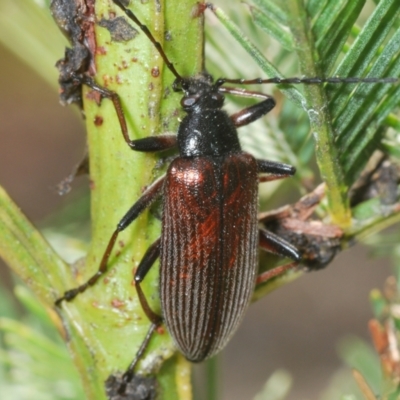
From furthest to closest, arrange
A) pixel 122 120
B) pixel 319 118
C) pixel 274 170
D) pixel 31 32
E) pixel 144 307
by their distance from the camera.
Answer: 1. pixel 274 170
2. pixel 31 32
3. pixel 144 307
4. pixel 122 120
5. pixel 319 118

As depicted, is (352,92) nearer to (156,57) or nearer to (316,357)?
(156,57)

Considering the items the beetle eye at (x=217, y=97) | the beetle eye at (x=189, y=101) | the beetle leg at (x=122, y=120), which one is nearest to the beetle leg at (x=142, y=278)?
the beetle leg at (x=122, y=120)

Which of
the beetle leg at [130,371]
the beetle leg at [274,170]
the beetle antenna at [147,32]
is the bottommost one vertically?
the beetle leg at [130,371]

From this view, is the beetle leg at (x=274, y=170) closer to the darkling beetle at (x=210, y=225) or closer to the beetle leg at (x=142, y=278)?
the darkling beetle at (x=210, y=225)

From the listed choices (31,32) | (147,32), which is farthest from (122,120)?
(31,32)

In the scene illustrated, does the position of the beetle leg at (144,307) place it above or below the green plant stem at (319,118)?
below

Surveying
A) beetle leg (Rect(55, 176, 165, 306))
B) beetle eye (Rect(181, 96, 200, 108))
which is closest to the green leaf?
beetle eye (Rect(181, 96, 200, 108))

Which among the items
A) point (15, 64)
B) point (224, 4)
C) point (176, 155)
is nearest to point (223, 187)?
point (176, 155)

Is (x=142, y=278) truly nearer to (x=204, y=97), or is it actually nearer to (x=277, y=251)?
(x=277, y=251)
